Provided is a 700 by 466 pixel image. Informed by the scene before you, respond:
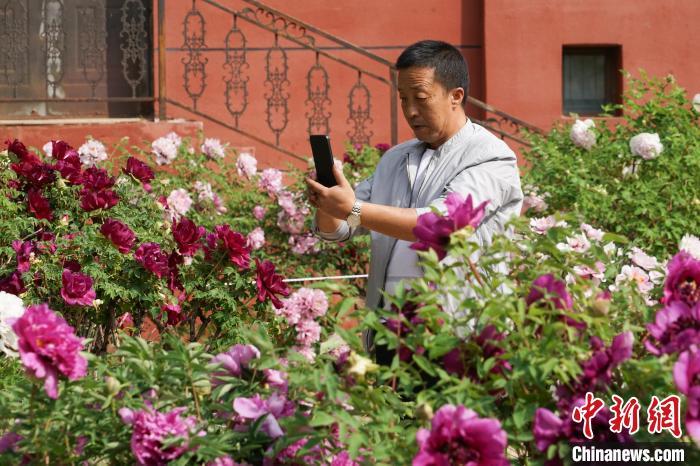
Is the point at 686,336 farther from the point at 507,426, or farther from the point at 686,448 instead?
the point at 507,426

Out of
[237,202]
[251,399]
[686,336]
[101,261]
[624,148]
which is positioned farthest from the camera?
[237,202]

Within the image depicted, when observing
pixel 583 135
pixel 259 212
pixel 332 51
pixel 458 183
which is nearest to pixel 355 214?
pixel 458 183

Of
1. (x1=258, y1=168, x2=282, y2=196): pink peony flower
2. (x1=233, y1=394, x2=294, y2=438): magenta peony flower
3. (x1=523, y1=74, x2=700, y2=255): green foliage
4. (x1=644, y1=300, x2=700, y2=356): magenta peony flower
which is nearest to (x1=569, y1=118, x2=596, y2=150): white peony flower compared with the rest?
(x1=523, y1=74, x2=700, y2=255): green foliage

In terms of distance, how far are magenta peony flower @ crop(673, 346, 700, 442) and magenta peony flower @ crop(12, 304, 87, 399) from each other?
45.2 inches

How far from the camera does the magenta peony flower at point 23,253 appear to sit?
4.72m

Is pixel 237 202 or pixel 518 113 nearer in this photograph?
pixel 237 202

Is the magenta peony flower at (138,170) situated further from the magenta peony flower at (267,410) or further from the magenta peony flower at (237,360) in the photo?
the magenta peony flower at (267,410)

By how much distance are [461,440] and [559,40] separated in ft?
28.3

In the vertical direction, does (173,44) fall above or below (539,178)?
above

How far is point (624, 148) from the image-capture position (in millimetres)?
6453

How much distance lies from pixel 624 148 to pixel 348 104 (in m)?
3.86

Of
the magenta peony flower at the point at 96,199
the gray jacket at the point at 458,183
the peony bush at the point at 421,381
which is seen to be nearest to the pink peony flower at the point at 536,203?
the magenta peony flower at the point at 96,199

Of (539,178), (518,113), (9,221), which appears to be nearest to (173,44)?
(518,113)

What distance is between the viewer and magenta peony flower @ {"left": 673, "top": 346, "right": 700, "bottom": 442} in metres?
1.93
